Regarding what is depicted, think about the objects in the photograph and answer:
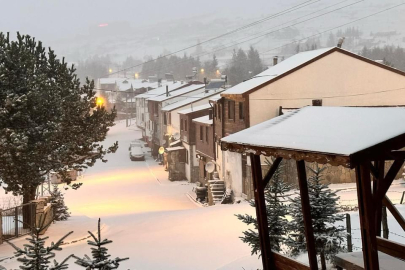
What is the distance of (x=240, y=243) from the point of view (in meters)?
18.9

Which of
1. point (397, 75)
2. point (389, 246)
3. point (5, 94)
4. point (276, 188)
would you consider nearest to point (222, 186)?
point (397, 75)

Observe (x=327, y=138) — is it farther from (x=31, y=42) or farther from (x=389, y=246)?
(x=31, y=42)

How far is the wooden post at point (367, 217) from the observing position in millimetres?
7238

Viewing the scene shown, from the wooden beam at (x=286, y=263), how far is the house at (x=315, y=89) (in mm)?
23333

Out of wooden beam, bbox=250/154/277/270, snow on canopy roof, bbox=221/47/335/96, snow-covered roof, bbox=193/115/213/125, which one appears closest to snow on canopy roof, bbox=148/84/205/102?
snow-covered roof, bbox=193/115/213/125

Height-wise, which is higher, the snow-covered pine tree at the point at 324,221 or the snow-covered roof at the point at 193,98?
the snow-covered roof at the point at 193,98

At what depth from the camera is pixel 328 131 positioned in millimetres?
8359

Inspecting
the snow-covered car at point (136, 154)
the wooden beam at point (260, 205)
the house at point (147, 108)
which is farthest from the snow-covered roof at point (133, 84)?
the wooden beam at point (260, 205)

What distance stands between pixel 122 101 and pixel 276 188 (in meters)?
124

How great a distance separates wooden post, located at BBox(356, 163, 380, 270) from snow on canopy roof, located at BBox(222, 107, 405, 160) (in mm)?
355

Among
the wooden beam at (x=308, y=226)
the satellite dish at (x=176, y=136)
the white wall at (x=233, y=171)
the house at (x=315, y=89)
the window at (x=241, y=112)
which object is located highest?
the house at (x=315, y=89)

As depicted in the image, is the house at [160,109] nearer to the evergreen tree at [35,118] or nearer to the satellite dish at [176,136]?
the satellite dish at [176,136]

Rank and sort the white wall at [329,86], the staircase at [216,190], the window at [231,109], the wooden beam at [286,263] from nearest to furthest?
the wooden beam at [286,263]
the white wall at [329,86]
the window at [231,109]
the staircase at [216,190]

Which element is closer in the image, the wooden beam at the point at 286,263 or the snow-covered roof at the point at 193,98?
the wooden beam at the point at 286,263
